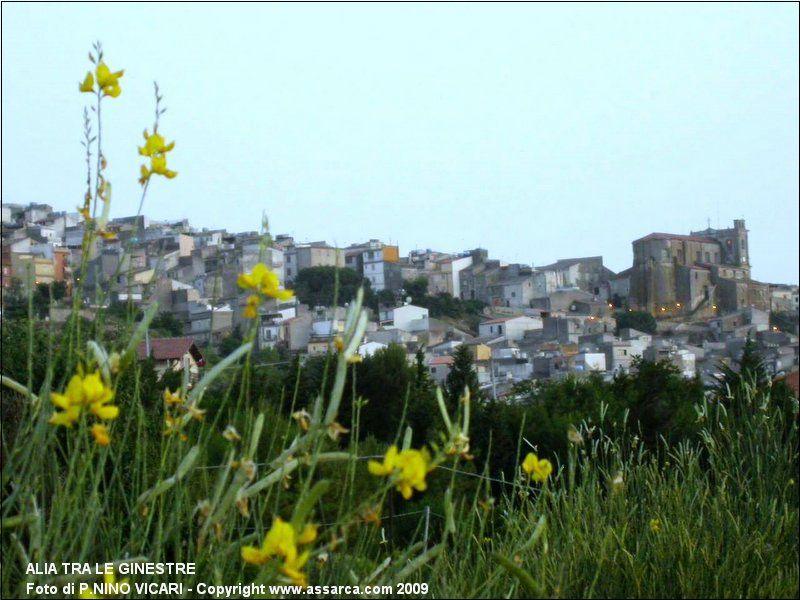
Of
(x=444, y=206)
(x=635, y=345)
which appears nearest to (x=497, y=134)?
(x=444, y=206)

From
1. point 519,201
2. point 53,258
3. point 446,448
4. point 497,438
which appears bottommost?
point 497,438

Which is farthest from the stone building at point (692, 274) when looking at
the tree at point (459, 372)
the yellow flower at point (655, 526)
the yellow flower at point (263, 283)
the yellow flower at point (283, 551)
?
the yellow flower at point (283, 551)

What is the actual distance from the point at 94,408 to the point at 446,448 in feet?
1.03

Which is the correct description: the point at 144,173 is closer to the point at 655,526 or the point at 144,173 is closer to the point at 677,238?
the point at 655,526

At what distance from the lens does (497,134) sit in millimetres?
3291

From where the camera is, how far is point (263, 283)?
947mm

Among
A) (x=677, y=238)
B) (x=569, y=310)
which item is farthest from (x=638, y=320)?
(x=569, y=310)

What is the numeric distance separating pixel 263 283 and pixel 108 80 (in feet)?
1.16

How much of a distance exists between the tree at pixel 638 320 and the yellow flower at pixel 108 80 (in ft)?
44.4

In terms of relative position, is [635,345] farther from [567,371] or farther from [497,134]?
[497,134]

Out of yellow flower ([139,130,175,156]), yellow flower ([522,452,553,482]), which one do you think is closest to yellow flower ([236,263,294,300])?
yellow flower ([139,130,175,156])

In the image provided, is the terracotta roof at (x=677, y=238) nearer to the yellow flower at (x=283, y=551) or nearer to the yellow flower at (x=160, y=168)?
the yellow flower at (x=160, y=168)

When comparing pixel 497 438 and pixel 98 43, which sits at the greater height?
pixel 98 43

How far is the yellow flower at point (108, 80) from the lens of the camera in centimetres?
112
